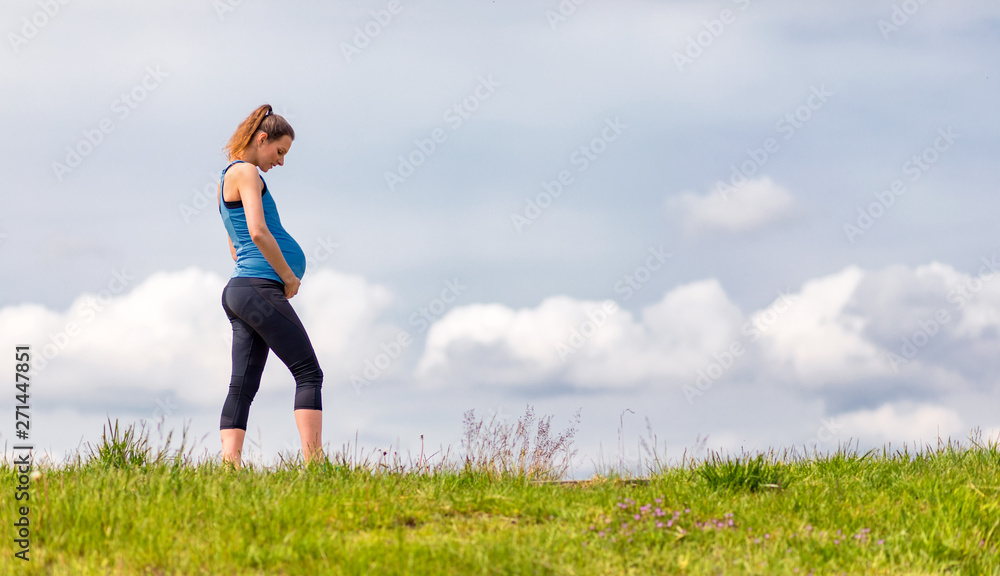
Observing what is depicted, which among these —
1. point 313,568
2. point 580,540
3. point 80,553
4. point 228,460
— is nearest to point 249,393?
point 228,460

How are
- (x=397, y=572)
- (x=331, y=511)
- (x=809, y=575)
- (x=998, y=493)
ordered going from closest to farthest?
(x=397, y=572)
(x=809, y=575)
(x=331, y=511)
(x=998, y=493)

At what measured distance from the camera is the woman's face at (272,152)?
643cm

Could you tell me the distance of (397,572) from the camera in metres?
4.18

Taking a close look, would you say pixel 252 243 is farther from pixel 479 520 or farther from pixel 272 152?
pixel 479 520

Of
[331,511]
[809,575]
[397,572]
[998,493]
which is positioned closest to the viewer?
[397,572]

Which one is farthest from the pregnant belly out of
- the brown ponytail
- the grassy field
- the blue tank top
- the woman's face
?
the grassy field

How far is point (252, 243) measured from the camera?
20.5 ft

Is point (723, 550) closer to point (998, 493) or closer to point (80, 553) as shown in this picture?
point (998, 493)

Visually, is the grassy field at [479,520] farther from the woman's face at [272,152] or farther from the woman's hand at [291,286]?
the woman's face at [272,152]

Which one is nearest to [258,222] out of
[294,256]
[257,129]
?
[294,256]

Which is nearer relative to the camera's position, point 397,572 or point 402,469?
point 397,572

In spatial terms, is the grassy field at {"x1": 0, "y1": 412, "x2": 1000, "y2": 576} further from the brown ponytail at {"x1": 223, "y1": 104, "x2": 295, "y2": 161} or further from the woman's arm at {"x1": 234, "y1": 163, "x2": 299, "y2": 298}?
the brown ponytail at {"x1": 223, "y1": 104, "x2": 295, "y2": 161}

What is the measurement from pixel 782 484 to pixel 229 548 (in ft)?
13.0

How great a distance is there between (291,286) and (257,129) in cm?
129
